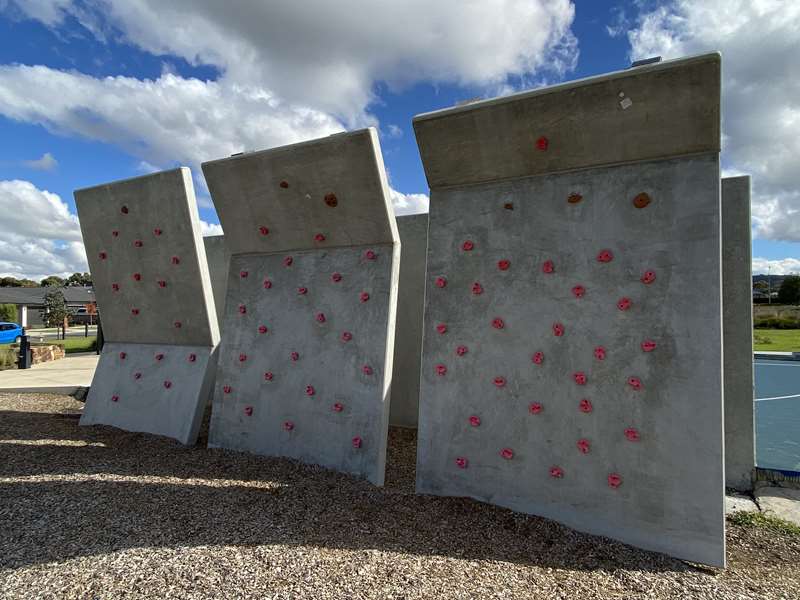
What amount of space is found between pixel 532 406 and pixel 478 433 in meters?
0.49

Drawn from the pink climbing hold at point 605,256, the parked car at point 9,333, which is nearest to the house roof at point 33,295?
the parked car at point 9,333

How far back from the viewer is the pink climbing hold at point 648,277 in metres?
3.28

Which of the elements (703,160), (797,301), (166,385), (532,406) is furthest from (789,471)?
(797,301)

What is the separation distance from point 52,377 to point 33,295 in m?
33.7

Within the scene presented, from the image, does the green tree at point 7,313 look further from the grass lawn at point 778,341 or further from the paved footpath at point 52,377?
the grass lawn at point 778,341

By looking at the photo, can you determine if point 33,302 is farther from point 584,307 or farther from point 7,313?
point 584,307

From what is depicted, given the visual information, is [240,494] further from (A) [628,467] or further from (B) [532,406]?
(A) [628,467]

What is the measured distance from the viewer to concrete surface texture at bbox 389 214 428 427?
20.5 ft

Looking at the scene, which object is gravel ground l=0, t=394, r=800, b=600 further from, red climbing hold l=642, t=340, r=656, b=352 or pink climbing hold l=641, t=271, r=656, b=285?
pink climbing hold l=641, t=271, r=656, b=285

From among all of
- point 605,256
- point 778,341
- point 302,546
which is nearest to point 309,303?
point 302,546

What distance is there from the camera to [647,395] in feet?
10.6

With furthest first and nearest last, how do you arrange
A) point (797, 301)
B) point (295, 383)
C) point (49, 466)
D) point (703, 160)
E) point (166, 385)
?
1. point (797, 301)
2. point (166, 385)
3. point (295, 383)
4. point (49, 466)
5. point (703, 160)

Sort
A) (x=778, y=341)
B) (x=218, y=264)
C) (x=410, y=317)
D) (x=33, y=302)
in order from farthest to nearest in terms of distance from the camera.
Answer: (x=33, y=302) → (x=778, y=341) → (x=218, y=264) → (x=410, y=317)

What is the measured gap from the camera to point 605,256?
135 inches
